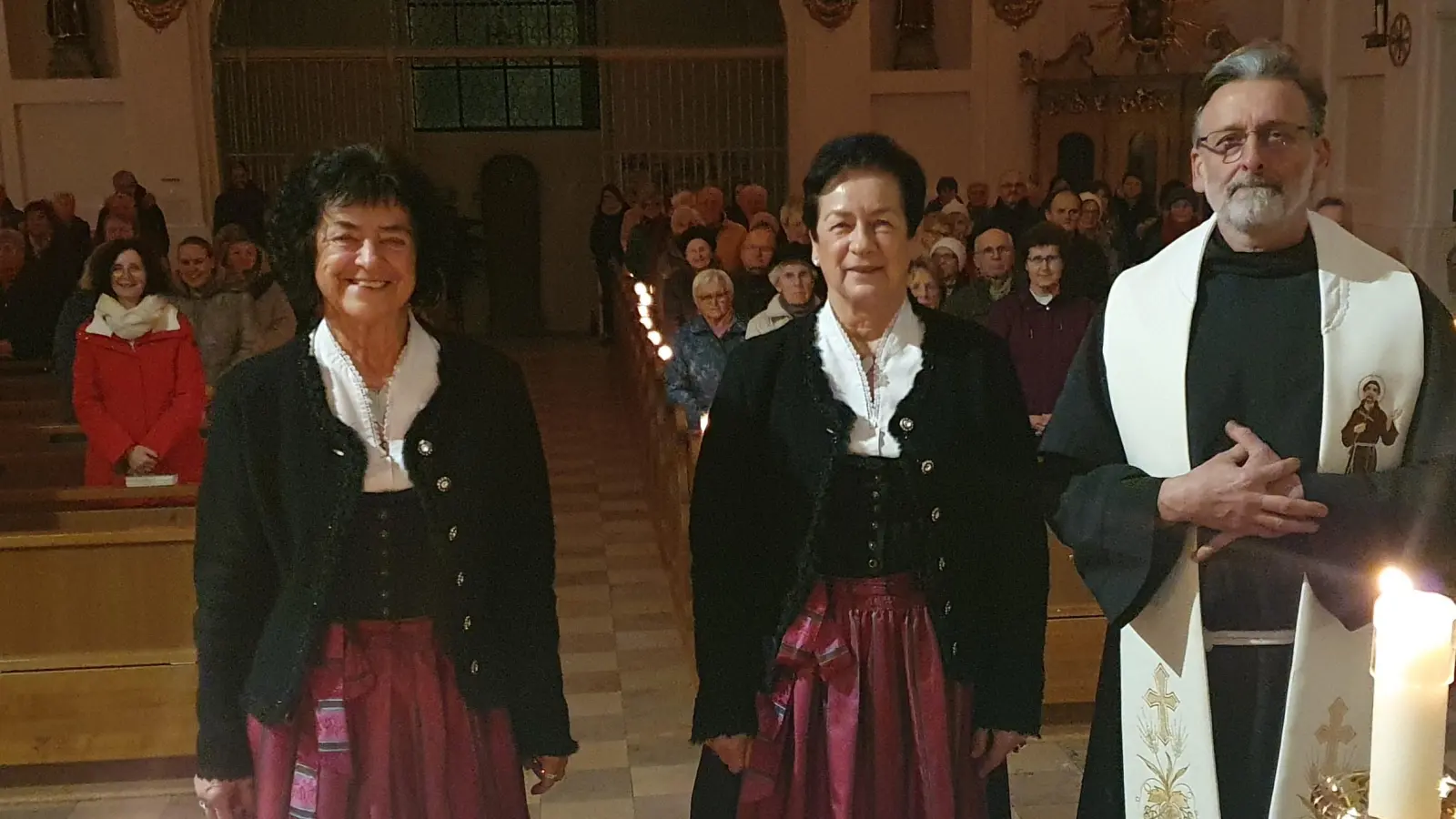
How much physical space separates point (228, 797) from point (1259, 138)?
6.63ft

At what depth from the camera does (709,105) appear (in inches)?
576

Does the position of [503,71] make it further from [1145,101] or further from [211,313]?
[211,313]

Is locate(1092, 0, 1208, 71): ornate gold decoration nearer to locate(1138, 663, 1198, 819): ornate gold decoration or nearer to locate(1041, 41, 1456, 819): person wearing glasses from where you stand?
locate(1041, 41, 1456, 819): person wearing glasses

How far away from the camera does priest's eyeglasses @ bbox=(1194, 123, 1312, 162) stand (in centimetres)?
223

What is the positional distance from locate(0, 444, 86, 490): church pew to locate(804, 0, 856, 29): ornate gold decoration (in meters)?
9.12

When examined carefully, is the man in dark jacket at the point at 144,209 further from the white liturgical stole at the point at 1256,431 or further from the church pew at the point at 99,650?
the white liturgical stole at the point at 1256,431

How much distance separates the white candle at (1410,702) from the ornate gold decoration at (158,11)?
13353 mm

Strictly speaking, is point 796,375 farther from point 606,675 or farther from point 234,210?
point 234,210

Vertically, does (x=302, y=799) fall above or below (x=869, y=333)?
below

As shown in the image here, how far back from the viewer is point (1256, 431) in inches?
93.2

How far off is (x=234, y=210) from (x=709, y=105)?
520 cm

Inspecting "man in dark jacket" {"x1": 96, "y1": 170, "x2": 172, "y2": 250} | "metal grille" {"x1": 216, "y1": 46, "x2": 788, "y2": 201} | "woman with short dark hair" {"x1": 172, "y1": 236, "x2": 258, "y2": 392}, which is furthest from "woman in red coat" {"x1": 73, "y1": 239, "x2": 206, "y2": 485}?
"metal grille" {"x1": 216, "y1": 46, "x2": 788, "y2": 201}

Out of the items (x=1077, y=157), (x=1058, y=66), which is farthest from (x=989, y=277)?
(x=1058, y=66)

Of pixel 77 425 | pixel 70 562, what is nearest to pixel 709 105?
pixel 77 425
